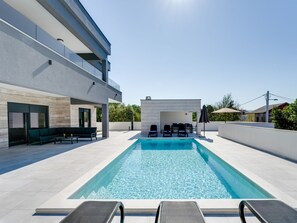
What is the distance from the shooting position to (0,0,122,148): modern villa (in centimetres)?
557

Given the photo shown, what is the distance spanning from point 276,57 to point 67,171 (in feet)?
61.2

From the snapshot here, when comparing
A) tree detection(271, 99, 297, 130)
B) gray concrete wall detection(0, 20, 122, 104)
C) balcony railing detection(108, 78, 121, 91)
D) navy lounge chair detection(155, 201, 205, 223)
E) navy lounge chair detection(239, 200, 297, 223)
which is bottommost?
navy lounge chair detection(155, 201, 205, 223)

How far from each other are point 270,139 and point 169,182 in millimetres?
5467

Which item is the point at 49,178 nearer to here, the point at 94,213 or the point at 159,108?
the point at 94,213

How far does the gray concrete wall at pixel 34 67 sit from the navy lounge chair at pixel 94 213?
477 cm

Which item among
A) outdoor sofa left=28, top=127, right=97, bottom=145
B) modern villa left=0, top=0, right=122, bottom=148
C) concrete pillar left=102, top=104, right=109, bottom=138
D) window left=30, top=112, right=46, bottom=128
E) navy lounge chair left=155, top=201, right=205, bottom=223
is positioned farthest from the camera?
concrete pillar left=102, top=104, right=109, bottom=138

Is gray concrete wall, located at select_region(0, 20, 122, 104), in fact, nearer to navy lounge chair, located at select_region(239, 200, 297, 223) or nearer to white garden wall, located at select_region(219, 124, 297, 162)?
navy lounge chair, located at select_region(239, 200, 297, 223)

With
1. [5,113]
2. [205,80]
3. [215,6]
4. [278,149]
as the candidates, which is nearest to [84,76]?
[5,113]

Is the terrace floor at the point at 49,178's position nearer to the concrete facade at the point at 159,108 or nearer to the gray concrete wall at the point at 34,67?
the gray concrete wall at the point at 34,67

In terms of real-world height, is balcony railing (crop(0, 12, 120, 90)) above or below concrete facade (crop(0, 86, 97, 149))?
above

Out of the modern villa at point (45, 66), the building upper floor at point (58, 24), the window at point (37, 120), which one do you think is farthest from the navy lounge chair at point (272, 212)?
the window at point (37, 120)

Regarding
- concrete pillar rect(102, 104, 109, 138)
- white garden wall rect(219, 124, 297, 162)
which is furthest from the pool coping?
concrete pillar rect(102, 104, 109, 138)

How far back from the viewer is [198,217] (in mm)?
2252

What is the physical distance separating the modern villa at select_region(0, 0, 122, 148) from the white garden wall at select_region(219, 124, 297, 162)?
9.58 meters
